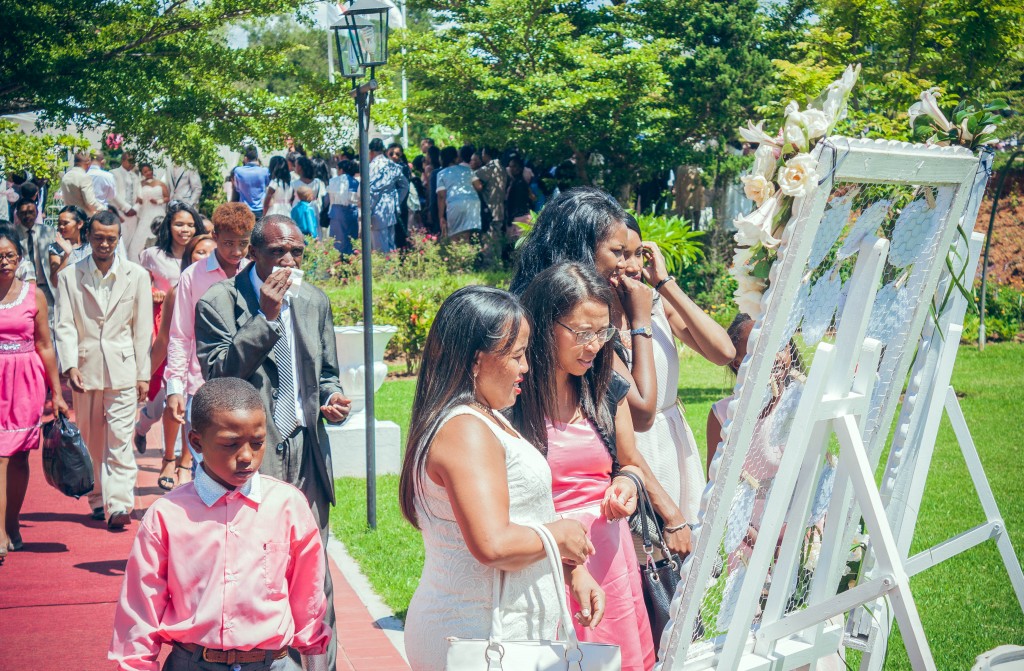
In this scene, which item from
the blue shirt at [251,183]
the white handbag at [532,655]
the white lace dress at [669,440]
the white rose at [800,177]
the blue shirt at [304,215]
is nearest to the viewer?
the white rose at [800,177]

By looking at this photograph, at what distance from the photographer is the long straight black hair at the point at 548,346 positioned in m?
3.62

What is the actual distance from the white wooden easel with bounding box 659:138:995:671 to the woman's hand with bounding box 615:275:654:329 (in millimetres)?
1436

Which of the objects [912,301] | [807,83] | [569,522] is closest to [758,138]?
[912,301]

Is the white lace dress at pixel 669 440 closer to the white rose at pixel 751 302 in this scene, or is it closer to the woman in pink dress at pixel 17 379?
the white rose at pixel 751 302

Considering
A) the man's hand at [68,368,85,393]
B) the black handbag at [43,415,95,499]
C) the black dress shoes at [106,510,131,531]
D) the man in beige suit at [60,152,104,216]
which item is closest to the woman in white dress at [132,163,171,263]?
the man in beige suit at [60,152,104,216]

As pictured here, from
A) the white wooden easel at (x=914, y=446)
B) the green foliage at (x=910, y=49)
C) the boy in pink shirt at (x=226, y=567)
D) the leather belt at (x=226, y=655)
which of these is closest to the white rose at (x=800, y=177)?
the white wooden easel at (x=914, y=446)

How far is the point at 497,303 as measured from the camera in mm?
3117

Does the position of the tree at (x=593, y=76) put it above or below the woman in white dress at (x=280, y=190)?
above

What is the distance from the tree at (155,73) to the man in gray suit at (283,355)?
7355mm

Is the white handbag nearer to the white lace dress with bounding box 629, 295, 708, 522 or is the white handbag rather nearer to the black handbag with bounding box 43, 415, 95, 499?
the white lace dress with bounding box 629, 295, 708, 522

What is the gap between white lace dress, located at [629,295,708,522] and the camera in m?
4.52

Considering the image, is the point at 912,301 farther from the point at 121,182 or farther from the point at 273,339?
the point at 121,182

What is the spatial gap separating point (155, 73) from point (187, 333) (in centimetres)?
694

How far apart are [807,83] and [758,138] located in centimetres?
1222
